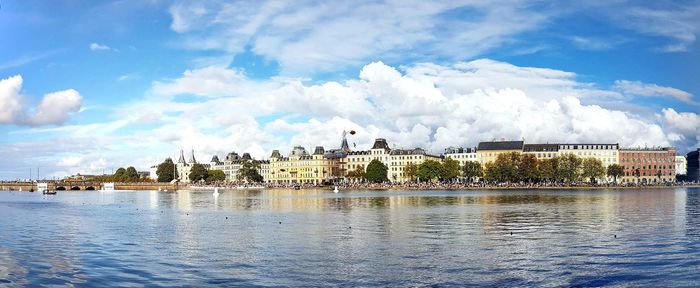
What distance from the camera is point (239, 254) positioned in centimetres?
3316

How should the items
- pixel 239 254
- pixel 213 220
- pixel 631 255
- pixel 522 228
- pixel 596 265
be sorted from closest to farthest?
1. pixel 596 265
2. pixel 631 255
3. pixel 239 254
4. pixel 522 228
5. pixel 213 220

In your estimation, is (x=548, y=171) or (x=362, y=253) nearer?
(x=362, y=253)

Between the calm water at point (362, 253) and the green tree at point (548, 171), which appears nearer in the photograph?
the calm water at point (362, 253)

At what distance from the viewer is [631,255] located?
31.1 meters

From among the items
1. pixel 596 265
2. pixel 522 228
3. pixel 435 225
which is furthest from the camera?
pixel 435 225

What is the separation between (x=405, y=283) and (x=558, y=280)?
19.4 ft

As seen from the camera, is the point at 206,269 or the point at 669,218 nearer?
the point at 206,269

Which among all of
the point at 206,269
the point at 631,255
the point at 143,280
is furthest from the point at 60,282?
Result: the point at 631,255

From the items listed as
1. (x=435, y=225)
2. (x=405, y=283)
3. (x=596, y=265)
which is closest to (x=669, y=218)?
(x=435, y=225)

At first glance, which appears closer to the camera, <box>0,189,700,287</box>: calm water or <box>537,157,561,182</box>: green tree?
<box>0,189,700,287</box>: calm water

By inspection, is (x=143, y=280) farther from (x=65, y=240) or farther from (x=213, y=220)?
(x=213, y=220)

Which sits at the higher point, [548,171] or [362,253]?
[548,171]

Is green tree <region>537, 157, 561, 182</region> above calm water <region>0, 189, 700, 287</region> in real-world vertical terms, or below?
above

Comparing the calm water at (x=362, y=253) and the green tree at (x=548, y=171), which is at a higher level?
the green tree at (x=548, y=171)
